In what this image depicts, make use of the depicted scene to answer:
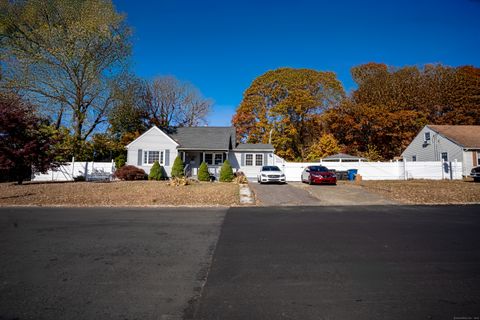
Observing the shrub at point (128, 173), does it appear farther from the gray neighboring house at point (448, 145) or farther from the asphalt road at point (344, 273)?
the gray neighboring house at point (448, 145)

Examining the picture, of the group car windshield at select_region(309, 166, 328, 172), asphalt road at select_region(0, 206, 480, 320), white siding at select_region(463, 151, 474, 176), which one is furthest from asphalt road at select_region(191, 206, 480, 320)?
white siding at select_region(463, 151, 474, 176)

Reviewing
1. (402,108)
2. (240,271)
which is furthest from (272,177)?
(402,108)

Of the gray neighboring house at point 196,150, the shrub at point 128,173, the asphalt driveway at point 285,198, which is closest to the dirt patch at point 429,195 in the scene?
the asphalt driveway at point 285,198

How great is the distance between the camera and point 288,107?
36.3 m

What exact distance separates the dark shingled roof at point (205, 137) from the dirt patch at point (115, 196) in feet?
31.2

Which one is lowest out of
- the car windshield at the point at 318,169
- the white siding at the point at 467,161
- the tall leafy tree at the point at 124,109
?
the car windshield at the point at 318,169

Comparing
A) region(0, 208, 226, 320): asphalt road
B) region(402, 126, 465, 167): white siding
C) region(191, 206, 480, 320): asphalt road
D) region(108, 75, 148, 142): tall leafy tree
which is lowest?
region(191, 206, 480, 320): asphalt road

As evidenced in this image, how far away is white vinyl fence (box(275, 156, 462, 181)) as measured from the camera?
22.9 metres

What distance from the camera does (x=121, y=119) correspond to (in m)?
29.0

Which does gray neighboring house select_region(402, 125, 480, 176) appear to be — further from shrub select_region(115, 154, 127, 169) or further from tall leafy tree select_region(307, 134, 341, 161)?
shrub select_region(115, 154, 127, 169)

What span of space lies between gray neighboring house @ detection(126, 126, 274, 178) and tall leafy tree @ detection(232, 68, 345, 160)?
866cm

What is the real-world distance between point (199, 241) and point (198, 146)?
2005cm

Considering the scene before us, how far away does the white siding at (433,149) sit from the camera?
2586cm

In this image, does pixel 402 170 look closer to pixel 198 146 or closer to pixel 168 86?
pixel 198 146
